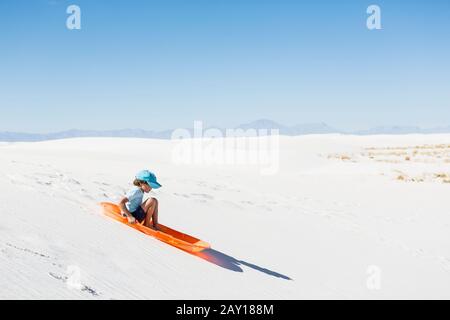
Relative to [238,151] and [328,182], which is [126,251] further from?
[238,151]

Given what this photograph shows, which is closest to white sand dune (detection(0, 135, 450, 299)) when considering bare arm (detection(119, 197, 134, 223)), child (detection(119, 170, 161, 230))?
bare arm (detection(119, 197, 134, 223))

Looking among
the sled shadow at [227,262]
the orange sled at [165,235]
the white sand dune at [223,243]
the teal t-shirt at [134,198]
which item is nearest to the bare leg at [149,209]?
the teal t-shirt at [134,198]

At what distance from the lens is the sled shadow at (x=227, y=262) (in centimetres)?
591

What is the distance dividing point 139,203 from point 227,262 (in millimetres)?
1590

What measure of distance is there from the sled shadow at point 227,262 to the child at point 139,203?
931 mm

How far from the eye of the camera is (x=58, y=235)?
17.0ft

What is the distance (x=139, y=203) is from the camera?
6.62m

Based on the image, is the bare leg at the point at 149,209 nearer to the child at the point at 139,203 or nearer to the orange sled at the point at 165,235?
the child at the point at 139,203

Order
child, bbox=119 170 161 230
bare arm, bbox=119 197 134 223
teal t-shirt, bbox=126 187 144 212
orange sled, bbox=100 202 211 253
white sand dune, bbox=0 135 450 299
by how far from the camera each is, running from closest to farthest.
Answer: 1. white sand dune, bbox=0 135 450 299
2. orange sled, bbox=100 202 211 253
3. bare arm, bbox=119 197 134 223
4. child, bbox=119 170 161 230
5. teal t-shirt, bbox=126 187 144 212

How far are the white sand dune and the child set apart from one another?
1.06ft

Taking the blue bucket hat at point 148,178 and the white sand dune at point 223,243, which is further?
the blue bucket hat at point 148,178

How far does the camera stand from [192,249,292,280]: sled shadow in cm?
591

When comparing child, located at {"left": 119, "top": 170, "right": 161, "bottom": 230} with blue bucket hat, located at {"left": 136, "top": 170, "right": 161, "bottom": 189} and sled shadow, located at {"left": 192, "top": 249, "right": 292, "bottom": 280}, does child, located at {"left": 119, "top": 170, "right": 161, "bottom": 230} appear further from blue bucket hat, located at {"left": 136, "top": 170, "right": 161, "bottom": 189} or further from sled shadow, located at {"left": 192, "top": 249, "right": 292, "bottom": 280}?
sled shadow, located at {"left": 192, "top": 249, "right": 292, "bottom": 280}
